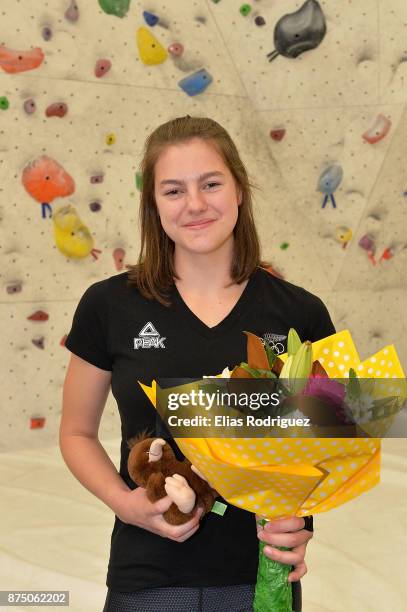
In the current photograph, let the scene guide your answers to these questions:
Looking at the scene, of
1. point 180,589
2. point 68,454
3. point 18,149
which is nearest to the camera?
point 180,589

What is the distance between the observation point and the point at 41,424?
3.56m

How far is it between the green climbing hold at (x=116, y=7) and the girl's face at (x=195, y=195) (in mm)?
2233

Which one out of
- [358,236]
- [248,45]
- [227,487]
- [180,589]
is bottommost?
[180,589]

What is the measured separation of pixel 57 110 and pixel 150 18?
60 cm

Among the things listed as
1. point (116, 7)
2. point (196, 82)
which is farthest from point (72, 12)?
point (196, 82)

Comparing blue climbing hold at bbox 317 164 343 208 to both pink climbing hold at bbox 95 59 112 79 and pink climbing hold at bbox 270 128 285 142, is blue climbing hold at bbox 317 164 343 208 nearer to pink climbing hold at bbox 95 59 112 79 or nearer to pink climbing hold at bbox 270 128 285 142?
pink climbing hold at bbox 270 128 285 142

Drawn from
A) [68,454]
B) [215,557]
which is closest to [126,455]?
[68,454]

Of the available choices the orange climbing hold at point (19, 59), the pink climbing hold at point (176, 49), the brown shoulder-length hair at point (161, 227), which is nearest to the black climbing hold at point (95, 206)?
the orange climbing hold at point (19, 59)

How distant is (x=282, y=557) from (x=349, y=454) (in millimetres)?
217

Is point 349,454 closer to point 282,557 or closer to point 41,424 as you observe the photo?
point 282,557

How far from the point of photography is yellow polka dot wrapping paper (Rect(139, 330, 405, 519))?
3.32 ft

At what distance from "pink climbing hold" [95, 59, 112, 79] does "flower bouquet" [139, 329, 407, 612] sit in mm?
2637

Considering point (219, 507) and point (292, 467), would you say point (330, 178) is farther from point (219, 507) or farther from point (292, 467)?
point (292, 467)

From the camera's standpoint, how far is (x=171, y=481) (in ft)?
3.88
